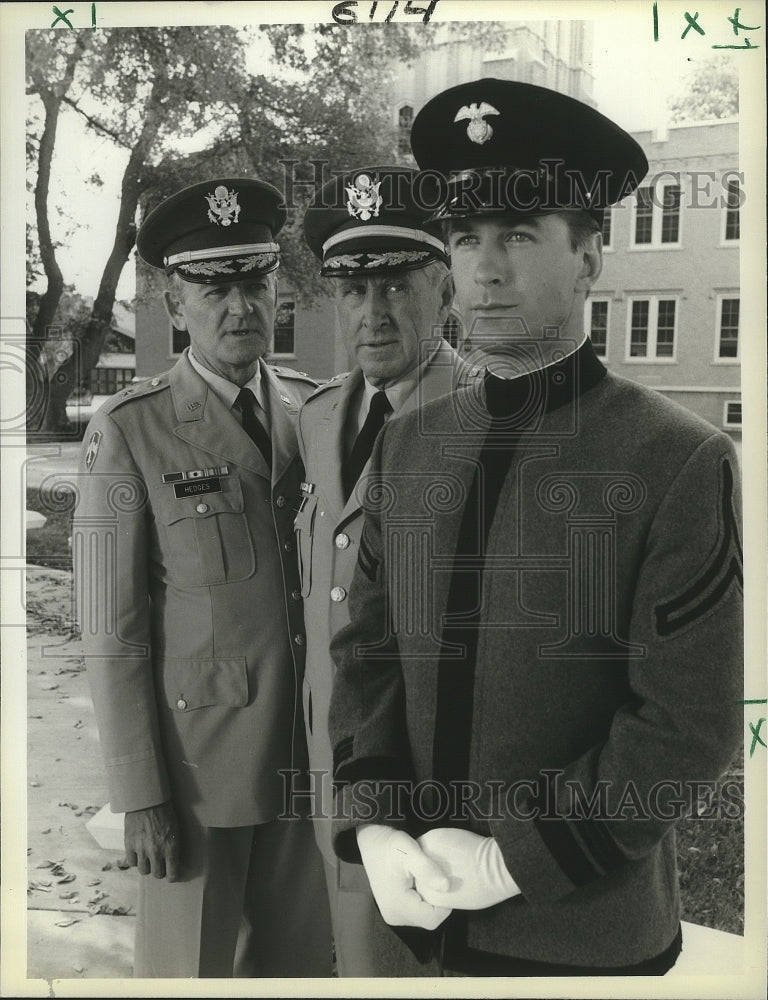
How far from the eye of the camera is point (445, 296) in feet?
8.32

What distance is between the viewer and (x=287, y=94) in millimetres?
2693

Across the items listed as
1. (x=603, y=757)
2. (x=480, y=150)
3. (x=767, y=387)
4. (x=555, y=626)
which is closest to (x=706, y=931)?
(x=603, y=757)

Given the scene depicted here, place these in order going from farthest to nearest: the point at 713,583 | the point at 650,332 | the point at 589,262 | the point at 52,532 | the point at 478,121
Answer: the point at 52,532 < the point at 650,332 < the point at 589,262 < the point at 478,121 < the point at 713,583

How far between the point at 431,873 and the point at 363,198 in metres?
1.76

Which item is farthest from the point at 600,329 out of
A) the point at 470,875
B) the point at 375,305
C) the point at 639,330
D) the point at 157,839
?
the point at 157,839

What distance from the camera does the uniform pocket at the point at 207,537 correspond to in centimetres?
261

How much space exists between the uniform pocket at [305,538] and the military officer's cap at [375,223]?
0.64m

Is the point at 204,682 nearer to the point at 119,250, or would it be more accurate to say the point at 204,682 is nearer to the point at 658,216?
the point at 119,250

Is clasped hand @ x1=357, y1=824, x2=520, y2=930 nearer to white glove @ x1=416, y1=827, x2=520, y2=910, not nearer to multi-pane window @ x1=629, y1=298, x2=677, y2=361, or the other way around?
white glove @ x1=416, y1=827, x2=520, y2=910

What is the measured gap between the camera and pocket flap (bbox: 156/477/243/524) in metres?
2.62

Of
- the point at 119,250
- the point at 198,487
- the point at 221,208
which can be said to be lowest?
the point at 198,487

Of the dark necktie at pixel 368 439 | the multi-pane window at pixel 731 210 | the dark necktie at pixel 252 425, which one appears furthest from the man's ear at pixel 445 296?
the multi-pane window at pixel 731 210

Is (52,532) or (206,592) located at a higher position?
(52,532)

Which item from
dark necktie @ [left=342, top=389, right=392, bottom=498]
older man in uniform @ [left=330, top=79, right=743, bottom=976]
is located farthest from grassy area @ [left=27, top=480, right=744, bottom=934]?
dark necktie @ [left=342, top=389, right=392, bottom=498]
